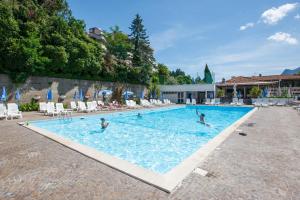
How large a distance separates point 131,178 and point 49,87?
1672 centimetres

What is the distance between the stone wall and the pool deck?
1211 centimetres

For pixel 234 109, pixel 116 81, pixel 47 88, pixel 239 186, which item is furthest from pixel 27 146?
pixel 234 109

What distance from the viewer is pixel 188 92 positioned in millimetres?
31594

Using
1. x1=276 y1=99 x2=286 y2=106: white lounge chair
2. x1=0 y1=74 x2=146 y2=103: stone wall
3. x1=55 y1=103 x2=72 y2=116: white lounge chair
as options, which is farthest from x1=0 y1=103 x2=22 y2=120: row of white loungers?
x1=276 y1=99 x2=286 y2=106: white lounge chair

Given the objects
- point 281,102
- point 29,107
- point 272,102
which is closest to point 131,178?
point 29,107

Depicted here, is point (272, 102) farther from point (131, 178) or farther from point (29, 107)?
point (29, 107)

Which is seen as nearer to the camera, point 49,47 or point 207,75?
point 49,47

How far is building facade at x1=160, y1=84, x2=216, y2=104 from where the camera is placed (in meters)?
30.1

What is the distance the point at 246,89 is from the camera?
3422 centimetres

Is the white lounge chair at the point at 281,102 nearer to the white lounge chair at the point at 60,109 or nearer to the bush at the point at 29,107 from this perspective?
the white lounge chair at the point at 60,109

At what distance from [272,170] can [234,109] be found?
65.1 ft

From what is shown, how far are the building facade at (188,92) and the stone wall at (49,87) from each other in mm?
13399

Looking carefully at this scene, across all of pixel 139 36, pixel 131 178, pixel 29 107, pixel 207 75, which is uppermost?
pixel 139 36

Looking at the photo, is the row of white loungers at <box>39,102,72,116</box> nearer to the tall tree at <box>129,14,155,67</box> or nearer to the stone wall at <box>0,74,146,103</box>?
the stone wall at <box>0,74,146,103</box>
